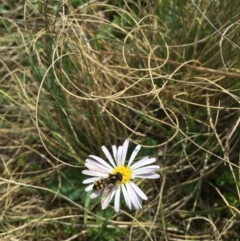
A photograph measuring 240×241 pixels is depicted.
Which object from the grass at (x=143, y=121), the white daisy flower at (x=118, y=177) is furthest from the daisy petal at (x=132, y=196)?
the grass at (x=143, y=121)

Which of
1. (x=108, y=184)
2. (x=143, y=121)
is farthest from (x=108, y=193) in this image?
(x=143, y=121)

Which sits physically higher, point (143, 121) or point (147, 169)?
point (143, 121)

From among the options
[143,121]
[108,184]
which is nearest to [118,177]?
[108,184]

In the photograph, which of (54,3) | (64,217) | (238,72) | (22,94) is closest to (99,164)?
(64,217)

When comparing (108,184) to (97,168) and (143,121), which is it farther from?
(143,121)

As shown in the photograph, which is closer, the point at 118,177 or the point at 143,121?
the point at 118,177
